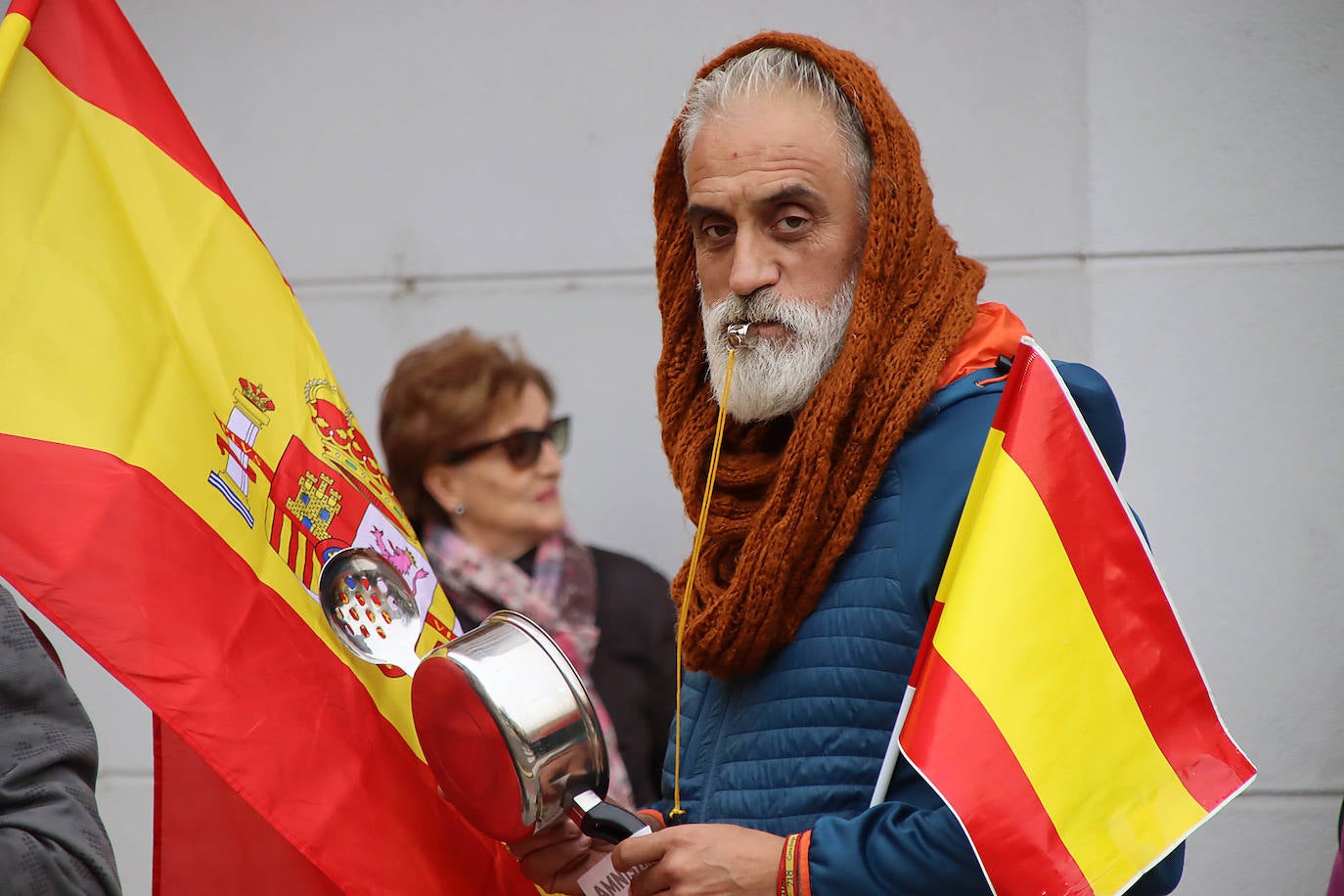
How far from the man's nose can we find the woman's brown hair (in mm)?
1691

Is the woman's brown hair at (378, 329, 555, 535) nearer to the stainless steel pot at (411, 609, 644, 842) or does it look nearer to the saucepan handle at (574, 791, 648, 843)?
the stainless steel pot at (411, 609, 644, 842)

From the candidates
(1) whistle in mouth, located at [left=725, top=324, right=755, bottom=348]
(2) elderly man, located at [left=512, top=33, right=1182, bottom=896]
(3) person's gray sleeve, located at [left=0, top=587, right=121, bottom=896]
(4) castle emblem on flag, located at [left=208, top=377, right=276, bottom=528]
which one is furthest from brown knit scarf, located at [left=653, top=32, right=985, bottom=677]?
(3) person's gray sleeve, located at [left=0, top=587, right=121, bottom=896]

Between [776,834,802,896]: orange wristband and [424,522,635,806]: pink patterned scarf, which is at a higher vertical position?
[776,834,802,896]: orange wristband

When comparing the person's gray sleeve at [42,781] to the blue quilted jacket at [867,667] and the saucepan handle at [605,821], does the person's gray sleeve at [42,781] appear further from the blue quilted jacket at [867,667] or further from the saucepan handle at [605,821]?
the blue quilted jacket at [867,667]

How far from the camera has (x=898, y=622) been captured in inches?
58.3

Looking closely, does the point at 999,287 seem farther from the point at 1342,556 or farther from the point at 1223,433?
the point at 1342,556

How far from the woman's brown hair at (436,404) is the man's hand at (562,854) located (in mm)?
1798

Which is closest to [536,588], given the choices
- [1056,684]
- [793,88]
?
[793,88]

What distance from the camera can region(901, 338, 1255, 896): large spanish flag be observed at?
4.21 feet

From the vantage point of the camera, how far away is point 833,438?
156 cm

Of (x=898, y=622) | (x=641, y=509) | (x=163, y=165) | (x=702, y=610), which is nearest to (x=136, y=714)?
(x=641, y=509)

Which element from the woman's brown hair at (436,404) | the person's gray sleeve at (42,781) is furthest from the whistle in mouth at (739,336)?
the woman's brown hair at (436,404)

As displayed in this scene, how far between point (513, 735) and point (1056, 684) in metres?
0.58

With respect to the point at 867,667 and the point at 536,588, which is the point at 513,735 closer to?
the point at 867,667
